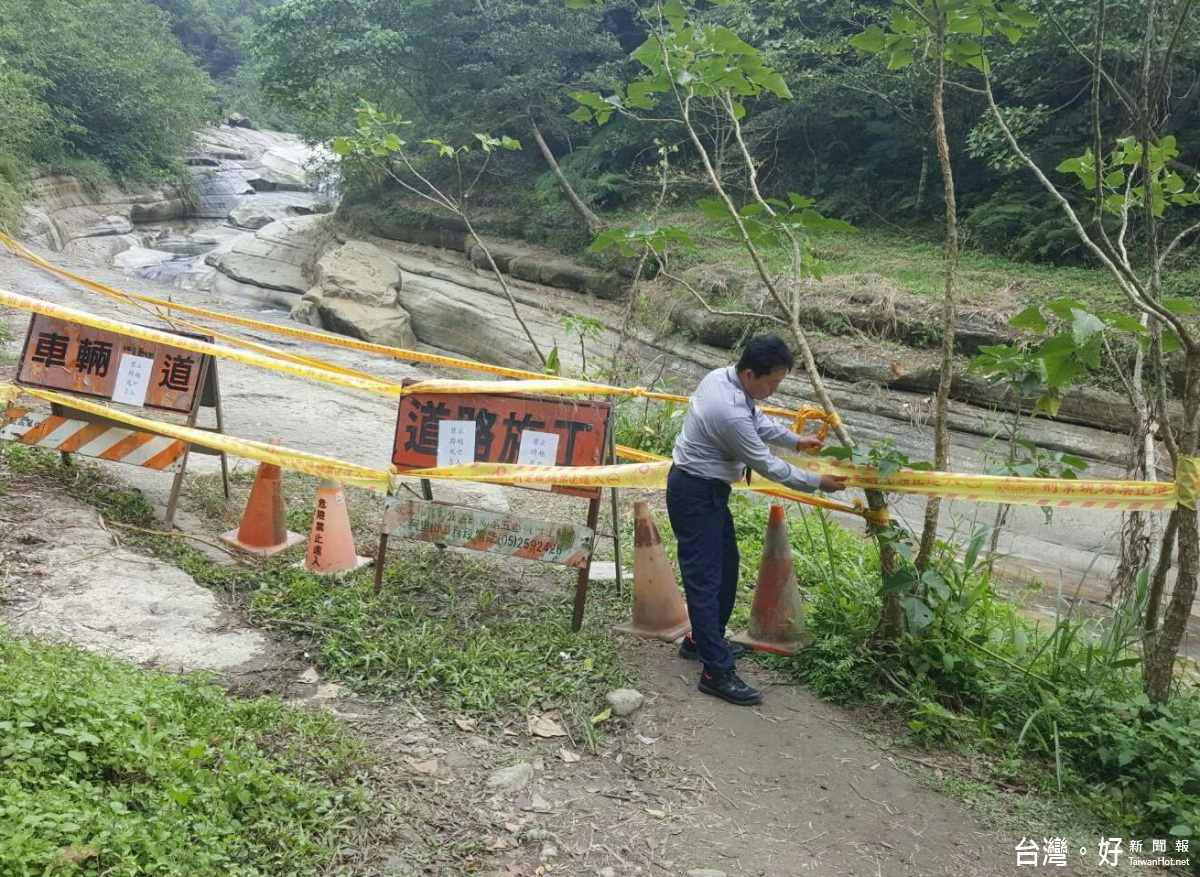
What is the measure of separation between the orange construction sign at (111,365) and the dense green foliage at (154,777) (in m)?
2.25

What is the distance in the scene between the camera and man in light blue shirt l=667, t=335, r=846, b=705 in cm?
368

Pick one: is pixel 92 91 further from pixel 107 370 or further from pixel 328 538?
pixel 328 538

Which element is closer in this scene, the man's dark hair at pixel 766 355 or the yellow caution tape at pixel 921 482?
the yellow caution tape at pixel 921 482

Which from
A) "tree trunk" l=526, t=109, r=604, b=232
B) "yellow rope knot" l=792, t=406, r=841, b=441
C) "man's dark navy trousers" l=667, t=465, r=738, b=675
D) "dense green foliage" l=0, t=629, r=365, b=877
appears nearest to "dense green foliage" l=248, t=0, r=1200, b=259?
"tree trunk" l=526, t=109, r=604, b=232

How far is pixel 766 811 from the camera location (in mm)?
3119

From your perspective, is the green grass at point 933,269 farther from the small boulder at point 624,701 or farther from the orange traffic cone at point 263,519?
the small boulder at point 624,701

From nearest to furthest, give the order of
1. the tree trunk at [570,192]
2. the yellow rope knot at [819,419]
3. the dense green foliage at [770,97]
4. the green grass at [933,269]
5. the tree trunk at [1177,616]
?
the tree trunk at [1177,616]
the yellow rope knot at [819,419]
the green grass at [933,269]
the dense green foliage at [770,97]
the tree trunk at [570,192]

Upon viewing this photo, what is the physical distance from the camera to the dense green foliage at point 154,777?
7.13 feet

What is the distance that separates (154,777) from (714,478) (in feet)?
7.66

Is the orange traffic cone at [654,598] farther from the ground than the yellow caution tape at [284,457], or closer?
closer

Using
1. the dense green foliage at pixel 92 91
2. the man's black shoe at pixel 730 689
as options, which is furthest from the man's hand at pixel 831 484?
the dense green foliage at pixel 92 91

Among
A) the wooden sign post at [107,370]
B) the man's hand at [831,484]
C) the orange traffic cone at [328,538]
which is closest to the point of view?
the man's hand at [831,484]

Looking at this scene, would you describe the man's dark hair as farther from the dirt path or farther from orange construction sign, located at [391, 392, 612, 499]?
the dirt path

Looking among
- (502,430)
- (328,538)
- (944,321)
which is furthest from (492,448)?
(944,321)
